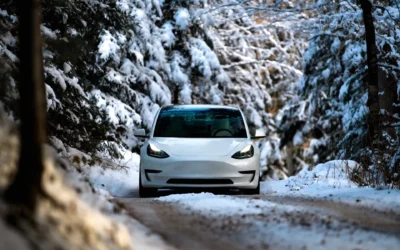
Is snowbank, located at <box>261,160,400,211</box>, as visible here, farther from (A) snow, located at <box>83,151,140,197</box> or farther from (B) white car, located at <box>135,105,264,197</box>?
(A) snow, located at <box>83,151,140,197</box>

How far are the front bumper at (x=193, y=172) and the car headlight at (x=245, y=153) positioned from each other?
9 cm

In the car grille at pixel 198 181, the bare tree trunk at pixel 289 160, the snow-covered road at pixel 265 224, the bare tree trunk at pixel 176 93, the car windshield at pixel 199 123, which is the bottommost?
the bare tree trunk at pixel 289 160

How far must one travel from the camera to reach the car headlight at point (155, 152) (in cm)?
1033

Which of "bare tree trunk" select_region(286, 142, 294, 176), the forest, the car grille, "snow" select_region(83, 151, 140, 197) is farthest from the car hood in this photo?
"bare tree trunk" select_region(286, 142, 294, 176)

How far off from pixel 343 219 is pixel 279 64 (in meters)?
27.6

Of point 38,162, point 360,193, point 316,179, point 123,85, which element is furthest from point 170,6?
point 38,162

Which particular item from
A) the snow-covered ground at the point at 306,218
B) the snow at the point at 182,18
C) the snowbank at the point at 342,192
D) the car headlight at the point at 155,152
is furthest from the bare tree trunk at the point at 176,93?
the snow-covered ground at the point at 306,218

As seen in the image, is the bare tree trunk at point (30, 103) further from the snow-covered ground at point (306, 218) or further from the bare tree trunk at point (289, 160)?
the bare tree trunk at point (289, 160)

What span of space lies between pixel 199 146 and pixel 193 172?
525mm

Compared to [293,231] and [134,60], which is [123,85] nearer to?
[134,60]

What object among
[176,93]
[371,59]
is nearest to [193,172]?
[371,59]

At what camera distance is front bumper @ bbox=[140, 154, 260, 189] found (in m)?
10.2

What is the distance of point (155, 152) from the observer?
10.4 m

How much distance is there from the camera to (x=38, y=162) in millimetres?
3928
